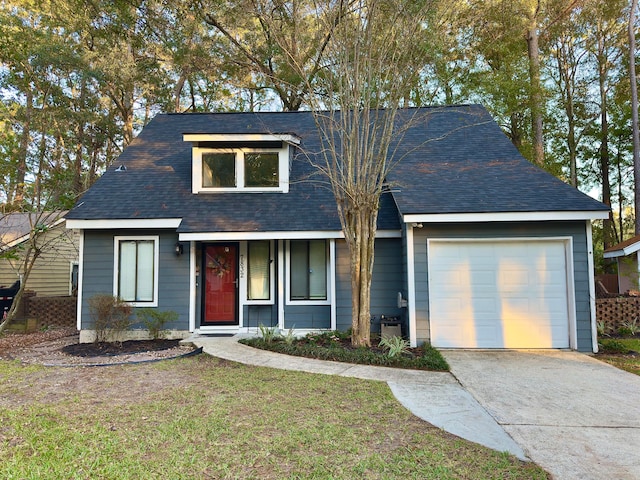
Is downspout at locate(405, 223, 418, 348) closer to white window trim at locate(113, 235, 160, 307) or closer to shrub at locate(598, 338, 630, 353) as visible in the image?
shrub at locate(598, 338, 630, 353)

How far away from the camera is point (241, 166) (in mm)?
9844

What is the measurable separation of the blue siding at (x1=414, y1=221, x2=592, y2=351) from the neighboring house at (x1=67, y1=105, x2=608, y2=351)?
2 centimetres

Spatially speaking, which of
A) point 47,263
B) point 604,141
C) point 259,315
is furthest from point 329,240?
point 604,141

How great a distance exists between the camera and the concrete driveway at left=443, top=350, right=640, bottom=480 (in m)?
3.16

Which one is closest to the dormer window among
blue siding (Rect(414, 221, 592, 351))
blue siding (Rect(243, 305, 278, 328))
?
blue siding (Rect(243, 305, 278, 328))

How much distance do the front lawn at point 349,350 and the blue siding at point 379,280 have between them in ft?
2.03

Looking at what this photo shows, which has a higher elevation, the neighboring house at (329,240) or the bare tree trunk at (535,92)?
the bare tree trunk at (535,92)

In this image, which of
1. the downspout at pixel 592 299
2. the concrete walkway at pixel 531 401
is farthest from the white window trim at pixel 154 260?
the downspout at pixel 592 299

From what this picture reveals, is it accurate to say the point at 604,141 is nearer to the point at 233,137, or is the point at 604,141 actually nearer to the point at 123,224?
the point at 233,137

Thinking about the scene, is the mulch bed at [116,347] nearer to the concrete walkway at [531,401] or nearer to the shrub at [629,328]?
the concrete walkway at [531,401]

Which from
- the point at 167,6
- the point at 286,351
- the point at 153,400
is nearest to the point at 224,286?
the point at 286,351

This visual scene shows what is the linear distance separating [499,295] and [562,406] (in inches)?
125

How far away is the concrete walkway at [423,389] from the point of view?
12.0ft

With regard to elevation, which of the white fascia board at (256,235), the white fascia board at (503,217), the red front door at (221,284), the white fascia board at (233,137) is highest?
the white fascia board at (233,137)
